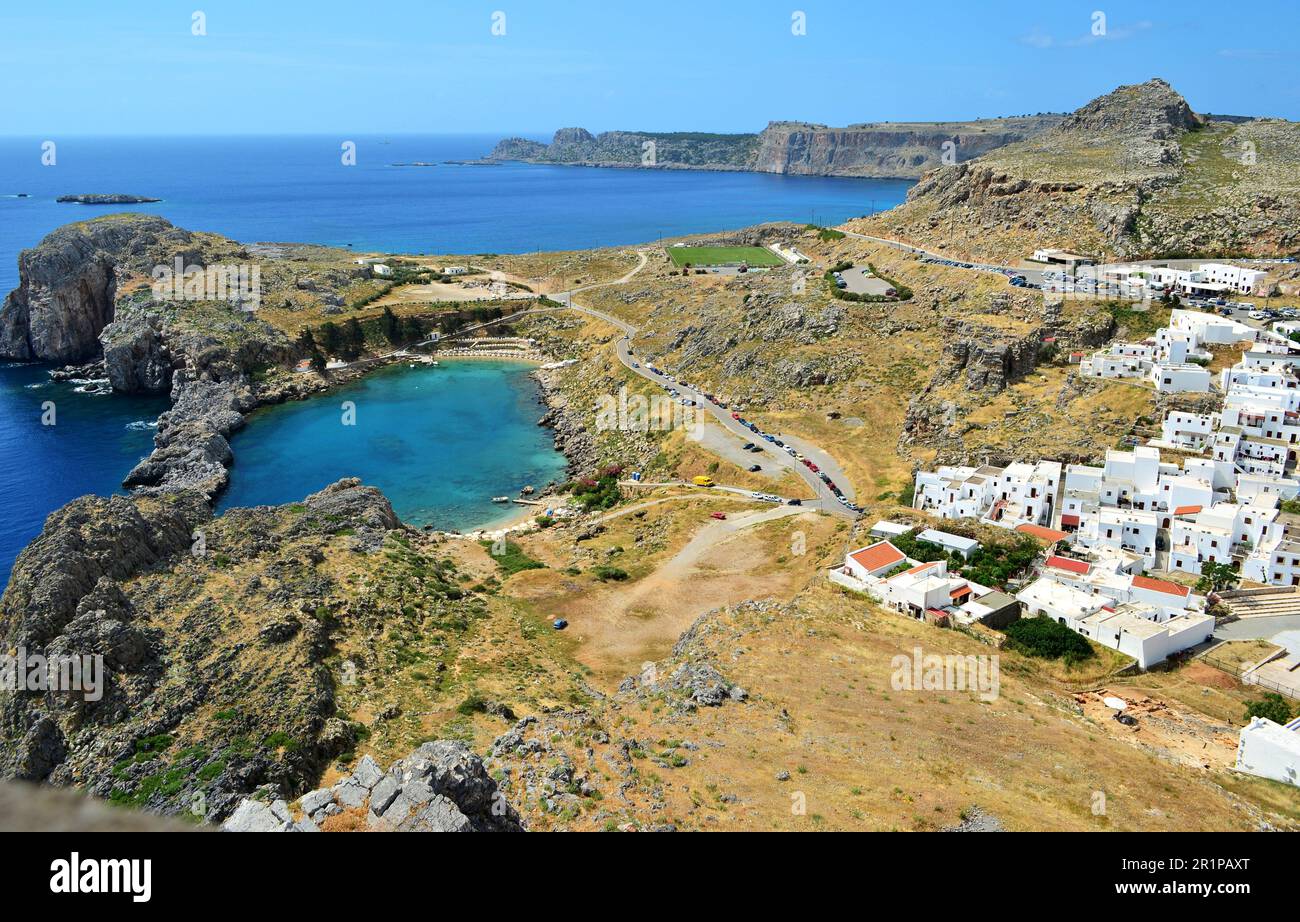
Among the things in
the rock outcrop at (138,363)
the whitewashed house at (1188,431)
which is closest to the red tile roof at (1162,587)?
the whitewashed house at (1188,431)

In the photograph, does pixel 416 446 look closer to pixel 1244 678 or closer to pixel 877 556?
pixel 877 556

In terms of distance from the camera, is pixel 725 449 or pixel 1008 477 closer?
pixel 1008 477

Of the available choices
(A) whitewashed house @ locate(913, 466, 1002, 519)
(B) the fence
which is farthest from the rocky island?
(A) whitewashed house @ locate(913, 466, 1002, 519)

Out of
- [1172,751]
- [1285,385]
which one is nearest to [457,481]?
[1172,751]

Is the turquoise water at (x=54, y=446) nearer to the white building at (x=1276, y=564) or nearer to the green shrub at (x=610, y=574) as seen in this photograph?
the green shrub at (x=610, y=574)

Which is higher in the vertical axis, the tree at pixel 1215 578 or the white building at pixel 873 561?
the white building at pixel 873 561

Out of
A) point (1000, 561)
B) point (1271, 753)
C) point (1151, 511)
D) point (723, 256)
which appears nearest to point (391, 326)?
point (723, 256)

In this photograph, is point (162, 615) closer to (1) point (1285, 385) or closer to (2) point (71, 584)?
(2) point (71, 584)
